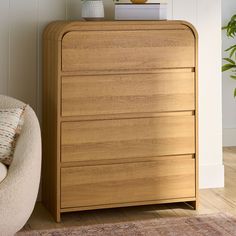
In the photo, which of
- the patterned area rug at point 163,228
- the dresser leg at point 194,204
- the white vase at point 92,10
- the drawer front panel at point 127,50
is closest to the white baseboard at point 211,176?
the dresser leg at point 194,204

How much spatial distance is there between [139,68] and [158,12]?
0.36m

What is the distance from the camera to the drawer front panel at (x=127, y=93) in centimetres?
356

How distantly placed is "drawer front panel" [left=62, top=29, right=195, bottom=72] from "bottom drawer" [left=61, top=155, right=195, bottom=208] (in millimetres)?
562

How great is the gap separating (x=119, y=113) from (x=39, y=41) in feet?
2.29

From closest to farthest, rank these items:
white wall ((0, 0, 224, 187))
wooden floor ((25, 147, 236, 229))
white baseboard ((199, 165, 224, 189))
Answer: wooden floor ((25, 147, 236, 229)) → white wall ((0, 0, 224, 187)) → white baseboard ((199, 165, 224, 189))

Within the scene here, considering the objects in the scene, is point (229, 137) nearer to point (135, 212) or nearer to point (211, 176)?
point (211, 176)

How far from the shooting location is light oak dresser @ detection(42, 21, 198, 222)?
3559mm

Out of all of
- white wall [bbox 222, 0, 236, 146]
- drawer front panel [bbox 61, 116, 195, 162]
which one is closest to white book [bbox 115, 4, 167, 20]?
drawer front panel [bbox 61, 116, 195, 162]

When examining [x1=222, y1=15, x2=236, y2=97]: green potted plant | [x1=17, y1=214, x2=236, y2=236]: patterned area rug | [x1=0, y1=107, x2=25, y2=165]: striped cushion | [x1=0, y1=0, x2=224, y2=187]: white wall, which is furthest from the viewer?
[x1=222, y1=15, x2=236, y2=97]: green potted plant

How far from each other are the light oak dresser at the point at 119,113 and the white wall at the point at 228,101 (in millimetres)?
1977

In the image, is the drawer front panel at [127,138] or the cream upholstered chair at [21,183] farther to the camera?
the drawer front panel at [127,138]

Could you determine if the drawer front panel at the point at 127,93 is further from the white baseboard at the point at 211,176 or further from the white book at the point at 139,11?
the white baseboard at the point at 211,176

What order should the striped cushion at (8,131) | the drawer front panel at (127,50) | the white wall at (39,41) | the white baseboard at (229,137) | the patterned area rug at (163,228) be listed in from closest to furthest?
the striped cushion at (8,131)
the patterned area rug at (163,228)
the drawer front panel at (127,50)
the white wall at (39,41)
the white baseboard at (229,137)

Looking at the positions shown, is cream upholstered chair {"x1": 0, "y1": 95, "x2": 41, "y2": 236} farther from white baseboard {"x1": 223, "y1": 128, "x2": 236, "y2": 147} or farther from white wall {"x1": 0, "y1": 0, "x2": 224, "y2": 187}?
white baseboard {"x1": 223, "y1": 128, "x2": 236, "y2": 147}
